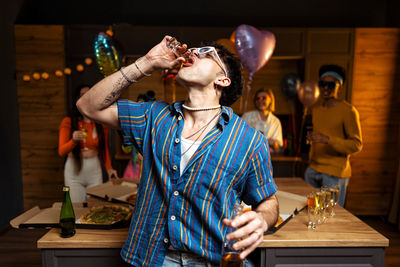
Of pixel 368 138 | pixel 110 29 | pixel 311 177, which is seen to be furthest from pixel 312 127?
pixel 110 29

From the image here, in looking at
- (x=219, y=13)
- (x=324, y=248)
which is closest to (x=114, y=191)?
(x=324, y=248)

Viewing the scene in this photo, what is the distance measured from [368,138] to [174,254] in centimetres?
358

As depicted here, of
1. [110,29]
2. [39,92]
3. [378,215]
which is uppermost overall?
[110,29]

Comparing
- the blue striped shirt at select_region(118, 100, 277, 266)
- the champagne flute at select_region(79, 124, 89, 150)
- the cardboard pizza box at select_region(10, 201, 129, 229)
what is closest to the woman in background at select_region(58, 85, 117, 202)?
the champagne flute at select_region(79, 124, 89, 150)

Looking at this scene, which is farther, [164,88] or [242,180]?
[164,88]

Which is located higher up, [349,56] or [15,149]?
[349,56]

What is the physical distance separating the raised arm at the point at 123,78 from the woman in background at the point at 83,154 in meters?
1.62

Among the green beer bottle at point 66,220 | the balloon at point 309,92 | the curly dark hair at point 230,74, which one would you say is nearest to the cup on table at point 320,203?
the curly dark hair at point 230,74

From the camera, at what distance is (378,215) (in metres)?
3.92

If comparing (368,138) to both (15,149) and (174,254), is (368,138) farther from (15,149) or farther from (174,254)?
(15,149)

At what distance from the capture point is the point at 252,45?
2729mm

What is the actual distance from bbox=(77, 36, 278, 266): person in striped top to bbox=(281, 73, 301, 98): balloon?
3.05 m

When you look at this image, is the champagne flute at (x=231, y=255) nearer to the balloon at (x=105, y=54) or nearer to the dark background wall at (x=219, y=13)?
the balloon at (x=105, y=54)

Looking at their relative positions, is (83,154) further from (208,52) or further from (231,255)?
(231,255)
